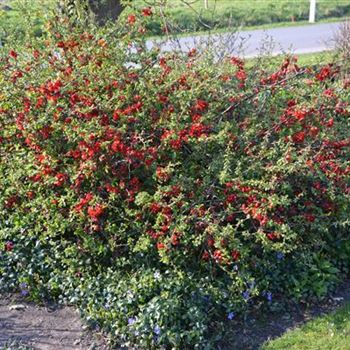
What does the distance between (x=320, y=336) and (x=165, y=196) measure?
1.26m

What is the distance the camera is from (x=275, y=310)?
13.4 feet

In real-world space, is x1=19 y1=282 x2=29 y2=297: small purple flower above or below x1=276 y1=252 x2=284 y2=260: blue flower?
below

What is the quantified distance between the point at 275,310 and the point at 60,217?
1501mm

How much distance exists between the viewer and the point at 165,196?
4211mm

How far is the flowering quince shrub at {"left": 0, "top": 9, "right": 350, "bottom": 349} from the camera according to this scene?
397cm

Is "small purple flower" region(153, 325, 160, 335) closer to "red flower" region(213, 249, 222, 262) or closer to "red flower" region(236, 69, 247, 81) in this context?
"red flower" region(213, 249, 222, 262)

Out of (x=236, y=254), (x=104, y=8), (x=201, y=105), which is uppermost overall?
(x=104, y=8)

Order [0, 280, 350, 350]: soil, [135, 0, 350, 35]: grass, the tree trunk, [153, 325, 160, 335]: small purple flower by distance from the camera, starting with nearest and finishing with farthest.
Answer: [153, 325, 160, 335]: small purple flower → [0, 280, 350, 350]: soil → the tree trunk → [135, 0, 350, 35]: grass

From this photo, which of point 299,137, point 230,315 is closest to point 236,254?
point 230,315

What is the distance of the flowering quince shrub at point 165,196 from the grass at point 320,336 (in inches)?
10.2

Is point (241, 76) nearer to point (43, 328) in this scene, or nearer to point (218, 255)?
point (218, 255)

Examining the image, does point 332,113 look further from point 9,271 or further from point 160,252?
point 9,271

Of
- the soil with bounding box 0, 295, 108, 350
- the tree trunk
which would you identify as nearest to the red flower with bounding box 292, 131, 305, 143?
the soil with bounding box 0, 295, 108, 350

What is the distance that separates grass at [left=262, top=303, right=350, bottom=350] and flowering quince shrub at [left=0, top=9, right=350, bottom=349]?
0.85 ft
